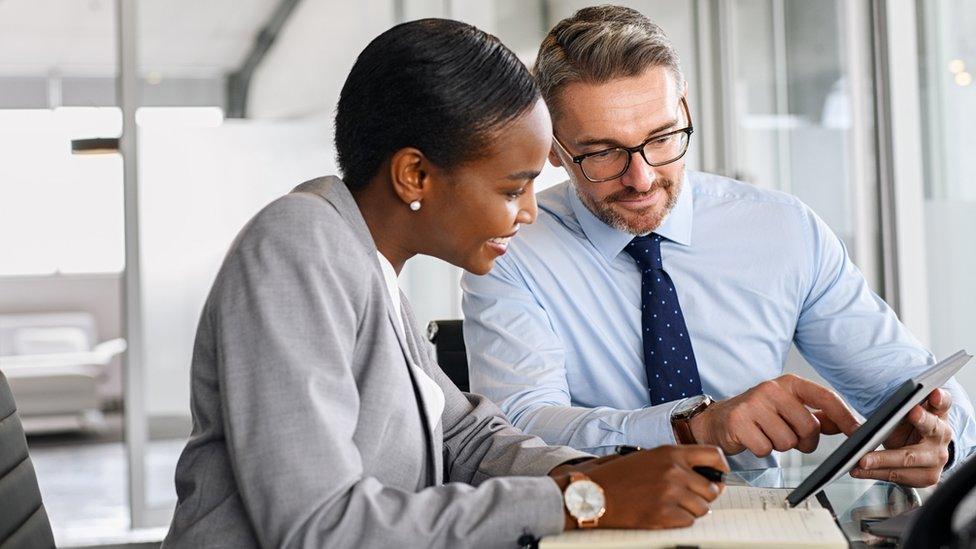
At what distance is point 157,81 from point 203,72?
0.60 ft

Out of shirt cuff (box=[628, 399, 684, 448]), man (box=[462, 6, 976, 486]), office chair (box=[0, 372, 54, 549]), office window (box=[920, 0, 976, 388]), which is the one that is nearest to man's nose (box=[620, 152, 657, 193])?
man (box=[462, 6, 976, 486])

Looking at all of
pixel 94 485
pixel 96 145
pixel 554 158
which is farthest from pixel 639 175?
pixel 94 485

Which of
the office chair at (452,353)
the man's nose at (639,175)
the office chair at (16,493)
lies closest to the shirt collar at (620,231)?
the man's nose at (639,175)

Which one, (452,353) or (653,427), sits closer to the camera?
(653,427)

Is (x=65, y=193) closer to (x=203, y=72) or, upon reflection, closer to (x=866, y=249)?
(x=203, y=72)

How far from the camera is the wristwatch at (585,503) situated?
1018 mm

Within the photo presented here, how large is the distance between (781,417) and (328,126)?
11.3ft

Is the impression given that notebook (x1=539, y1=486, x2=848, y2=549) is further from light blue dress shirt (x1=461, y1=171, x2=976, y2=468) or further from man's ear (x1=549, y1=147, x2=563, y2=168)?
man's ear (x1=549, y1=147, x2=563, y2=168)

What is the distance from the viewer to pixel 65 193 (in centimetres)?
743

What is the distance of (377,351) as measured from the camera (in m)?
1.10

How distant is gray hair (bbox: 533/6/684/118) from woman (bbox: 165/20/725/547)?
0.60 metres

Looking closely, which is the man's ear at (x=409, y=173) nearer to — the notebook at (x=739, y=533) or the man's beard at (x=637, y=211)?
the notebook at (x=739, y=533)

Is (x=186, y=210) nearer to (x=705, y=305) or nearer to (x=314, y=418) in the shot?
(x=705, y=305)

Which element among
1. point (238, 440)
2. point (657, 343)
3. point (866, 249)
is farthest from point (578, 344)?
point (866, 249)
